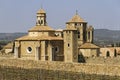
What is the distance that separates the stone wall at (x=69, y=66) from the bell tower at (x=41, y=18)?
7085 mm

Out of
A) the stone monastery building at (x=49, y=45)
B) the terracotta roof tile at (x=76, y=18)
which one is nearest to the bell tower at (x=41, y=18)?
the stone monastery building at (x=49, y=45)

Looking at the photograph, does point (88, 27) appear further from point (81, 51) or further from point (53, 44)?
point (53, 44)

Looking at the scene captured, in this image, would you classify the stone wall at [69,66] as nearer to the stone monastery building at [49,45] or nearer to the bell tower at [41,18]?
the stone monastery building at [49,45]

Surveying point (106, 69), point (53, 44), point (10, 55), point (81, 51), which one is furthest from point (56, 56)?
point (106, 69)

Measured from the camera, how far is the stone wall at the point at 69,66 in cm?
3822

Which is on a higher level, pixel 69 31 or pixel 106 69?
pixel 69 31

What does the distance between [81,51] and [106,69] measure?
16943 mm

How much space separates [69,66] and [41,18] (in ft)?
49.8

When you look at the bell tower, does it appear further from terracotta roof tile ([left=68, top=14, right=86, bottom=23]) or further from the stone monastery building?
terracotta roof tile ([left=68, top=14, right=86, bottom=23])

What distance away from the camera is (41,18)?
185ft

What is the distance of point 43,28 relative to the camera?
175 ft

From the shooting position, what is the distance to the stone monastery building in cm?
4966

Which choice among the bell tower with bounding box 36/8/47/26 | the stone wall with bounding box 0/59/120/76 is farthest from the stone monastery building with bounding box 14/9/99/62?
the stone wall with bounding box 0/59/120/76

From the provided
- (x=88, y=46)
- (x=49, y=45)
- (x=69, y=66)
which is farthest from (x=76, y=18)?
(x=69, y=66)
